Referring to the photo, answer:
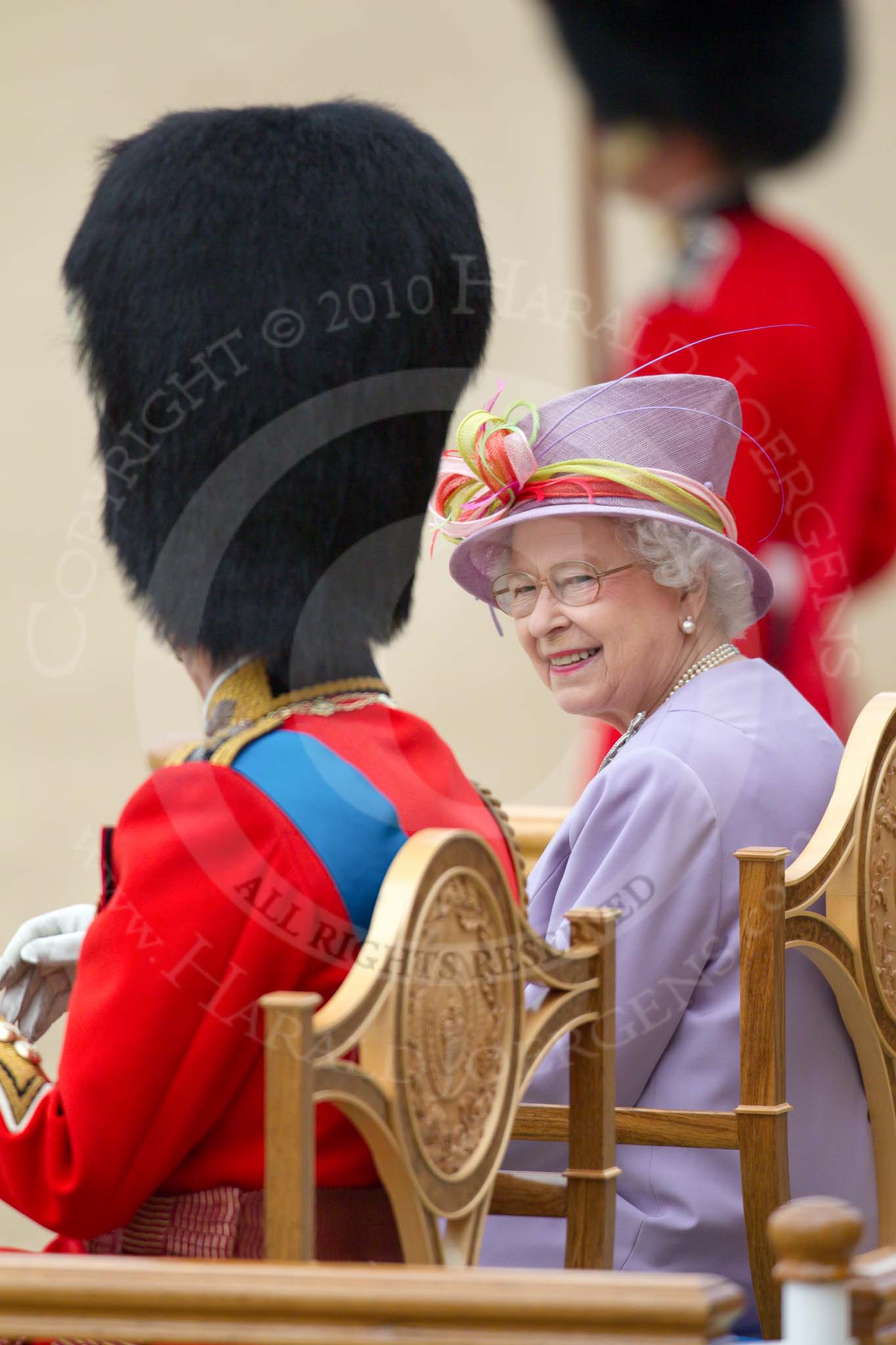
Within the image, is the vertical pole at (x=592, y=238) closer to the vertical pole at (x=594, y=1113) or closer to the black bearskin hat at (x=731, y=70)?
the black bearskin hat at (x=731, y=70)

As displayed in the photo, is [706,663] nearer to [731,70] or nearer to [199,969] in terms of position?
[199,969]

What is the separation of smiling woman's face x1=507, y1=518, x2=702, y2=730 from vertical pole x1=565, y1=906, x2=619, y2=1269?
58 cm

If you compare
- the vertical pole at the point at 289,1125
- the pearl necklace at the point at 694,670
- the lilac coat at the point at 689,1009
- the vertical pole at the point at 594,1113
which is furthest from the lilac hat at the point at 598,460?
the vertical pole at the point at 289,1125

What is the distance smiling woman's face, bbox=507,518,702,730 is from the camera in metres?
2.18

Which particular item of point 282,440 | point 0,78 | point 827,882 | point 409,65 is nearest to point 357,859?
point 282,440

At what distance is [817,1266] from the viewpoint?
1221 millimetres

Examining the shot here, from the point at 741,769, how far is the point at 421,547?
42cm

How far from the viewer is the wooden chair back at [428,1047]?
1.28 m

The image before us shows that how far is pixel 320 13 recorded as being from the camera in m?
5.47

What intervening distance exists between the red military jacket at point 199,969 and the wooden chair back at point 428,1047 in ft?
0.33

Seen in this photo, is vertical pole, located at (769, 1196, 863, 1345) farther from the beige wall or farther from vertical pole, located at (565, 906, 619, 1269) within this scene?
the beige wall

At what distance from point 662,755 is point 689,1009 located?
0.89 ft

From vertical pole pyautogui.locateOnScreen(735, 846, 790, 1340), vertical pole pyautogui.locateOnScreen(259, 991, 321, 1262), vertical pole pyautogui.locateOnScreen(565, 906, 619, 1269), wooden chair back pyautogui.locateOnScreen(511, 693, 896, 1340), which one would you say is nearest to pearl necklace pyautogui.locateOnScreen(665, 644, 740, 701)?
wooden chair back pyautogui.locateOnScreen(511, 693, 896, 1340)

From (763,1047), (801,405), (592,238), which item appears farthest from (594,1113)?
(592,238)
